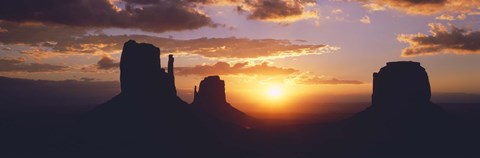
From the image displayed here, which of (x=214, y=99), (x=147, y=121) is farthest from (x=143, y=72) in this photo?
(x=214, y=99)

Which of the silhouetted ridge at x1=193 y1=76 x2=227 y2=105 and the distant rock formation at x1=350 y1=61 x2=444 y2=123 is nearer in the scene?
the distant rock formation at x1=350 y1=61 x2=444 y2=123

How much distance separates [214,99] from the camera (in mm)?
183875

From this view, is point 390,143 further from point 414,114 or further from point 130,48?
point 130,48

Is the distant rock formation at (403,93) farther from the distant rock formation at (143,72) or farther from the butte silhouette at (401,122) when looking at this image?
the distant rock formation at (143,72)

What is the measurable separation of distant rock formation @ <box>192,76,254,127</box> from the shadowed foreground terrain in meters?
46.9

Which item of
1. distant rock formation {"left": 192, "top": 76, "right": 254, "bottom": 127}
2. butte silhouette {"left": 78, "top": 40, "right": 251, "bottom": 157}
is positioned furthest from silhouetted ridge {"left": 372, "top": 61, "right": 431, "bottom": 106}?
distant rock formation {"left": 192, "top": 76, "right": 254, "bottom": 127}

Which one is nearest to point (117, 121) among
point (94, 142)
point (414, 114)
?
point (94, 142)

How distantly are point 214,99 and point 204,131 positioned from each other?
265 feet

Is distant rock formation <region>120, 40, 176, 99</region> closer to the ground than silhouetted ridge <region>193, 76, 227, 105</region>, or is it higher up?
higher up

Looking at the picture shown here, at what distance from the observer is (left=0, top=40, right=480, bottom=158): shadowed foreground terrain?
91000 millimetres

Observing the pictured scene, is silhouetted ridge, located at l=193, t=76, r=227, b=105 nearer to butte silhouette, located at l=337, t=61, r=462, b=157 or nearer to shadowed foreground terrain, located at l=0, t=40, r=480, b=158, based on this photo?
shadowed foreground terrain, located at l=0, t=40, r=480, b=158

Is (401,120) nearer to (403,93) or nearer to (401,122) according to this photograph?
(401,122)

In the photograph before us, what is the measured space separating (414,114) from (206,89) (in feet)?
285

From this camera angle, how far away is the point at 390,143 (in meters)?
105
